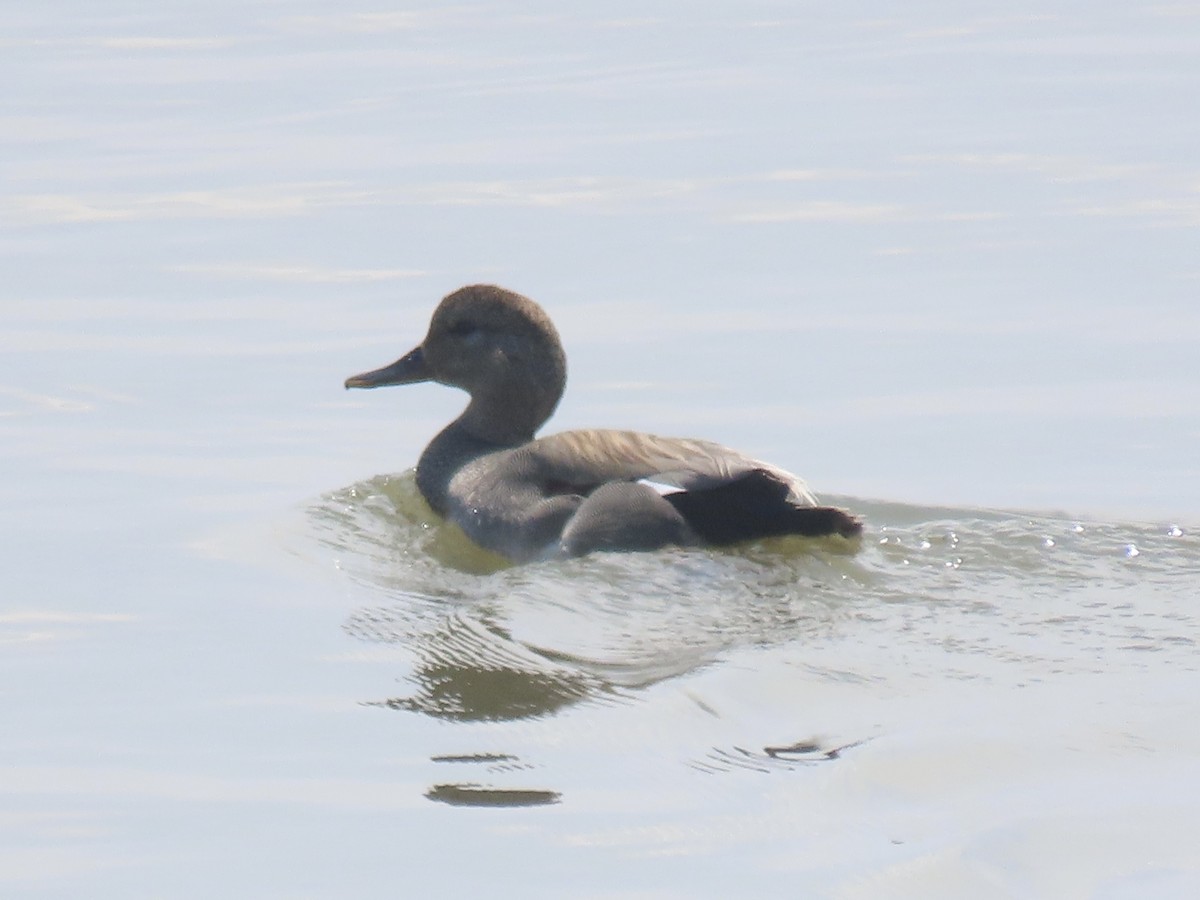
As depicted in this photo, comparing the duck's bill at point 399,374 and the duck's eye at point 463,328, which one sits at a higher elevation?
the duck's eye at point 463,328

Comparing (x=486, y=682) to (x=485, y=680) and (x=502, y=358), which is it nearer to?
(x=485, y=680)

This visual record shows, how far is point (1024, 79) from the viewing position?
1848 centimetres

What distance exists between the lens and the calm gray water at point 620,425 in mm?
5973

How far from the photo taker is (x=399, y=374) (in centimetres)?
1038

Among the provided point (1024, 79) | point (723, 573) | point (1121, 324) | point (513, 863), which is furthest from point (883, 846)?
point (1024, 79)

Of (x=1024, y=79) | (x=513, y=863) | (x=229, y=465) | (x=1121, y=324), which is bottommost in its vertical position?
(x=513, y=863)

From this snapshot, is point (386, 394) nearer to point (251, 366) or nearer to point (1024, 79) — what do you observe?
point (251, 366)

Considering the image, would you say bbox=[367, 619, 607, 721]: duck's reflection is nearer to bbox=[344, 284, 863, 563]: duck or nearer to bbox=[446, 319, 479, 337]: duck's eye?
bbox=[344, 284, 863, 563]: duck

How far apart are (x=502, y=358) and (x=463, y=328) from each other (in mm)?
262

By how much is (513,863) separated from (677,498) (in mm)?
2930

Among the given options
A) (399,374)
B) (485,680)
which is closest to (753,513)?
(485,680)

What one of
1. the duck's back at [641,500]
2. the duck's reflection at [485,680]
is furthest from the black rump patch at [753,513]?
the duck's reflection at [485,680]

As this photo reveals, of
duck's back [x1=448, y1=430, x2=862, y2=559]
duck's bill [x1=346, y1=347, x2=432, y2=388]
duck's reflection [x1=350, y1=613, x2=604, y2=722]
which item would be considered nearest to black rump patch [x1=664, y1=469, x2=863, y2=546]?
duck's back [x1=448, y1=430, x2=862, y2=559]

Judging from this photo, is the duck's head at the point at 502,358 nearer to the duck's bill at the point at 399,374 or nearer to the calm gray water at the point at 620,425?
the duck's bill at the point at 399,374
